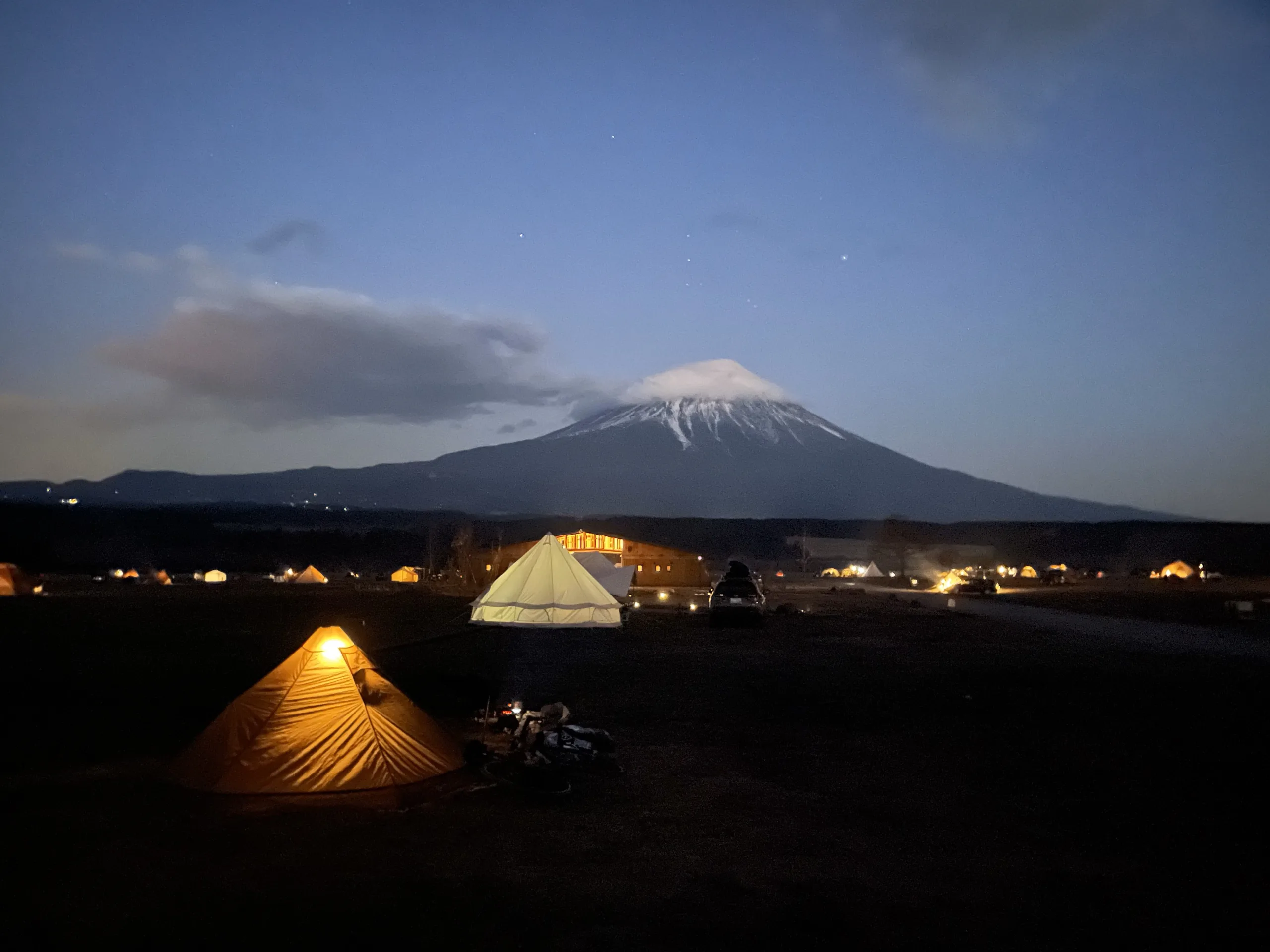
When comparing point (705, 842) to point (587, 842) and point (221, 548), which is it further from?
point (221, 548)

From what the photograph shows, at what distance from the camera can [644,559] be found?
56719 millimetres

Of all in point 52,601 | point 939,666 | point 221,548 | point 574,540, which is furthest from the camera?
point 221,548

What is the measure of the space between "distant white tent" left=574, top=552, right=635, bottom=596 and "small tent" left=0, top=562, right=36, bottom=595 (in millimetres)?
25034

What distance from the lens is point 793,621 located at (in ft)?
103

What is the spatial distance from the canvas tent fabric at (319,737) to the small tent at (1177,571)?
7627 cm

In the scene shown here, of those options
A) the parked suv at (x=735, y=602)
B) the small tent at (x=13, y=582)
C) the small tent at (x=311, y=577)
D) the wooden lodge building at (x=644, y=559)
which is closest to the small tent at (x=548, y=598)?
the parked suv at (x=735, y=602)

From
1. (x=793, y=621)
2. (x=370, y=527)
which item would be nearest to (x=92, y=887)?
(x=793, y=621)

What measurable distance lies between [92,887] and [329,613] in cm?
2826

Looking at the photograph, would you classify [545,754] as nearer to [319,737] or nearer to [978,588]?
[319,737]

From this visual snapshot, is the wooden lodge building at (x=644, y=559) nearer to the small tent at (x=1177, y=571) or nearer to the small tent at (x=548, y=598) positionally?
the small tent at (x=548, y=598)

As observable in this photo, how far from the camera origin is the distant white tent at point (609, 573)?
37.2 metres

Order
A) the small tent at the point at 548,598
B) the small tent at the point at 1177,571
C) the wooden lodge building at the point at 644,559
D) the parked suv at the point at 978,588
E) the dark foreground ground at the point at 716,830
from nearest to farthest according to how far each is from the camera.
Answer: the dark foreground ground at the point at 716,830
the small tent at the point at 548,598
the parked suv at the point at 978,588
the wooden lodge building at the point at 644,559
the small tent at the point at 1177,571

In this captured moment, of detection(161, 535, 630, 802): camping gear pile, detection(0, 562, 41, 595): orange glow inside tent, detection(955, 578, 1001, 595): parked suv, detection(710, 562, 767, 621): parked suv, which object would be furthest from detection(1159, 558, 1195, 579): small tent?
detection(161, 535, 630, 802): camping gear pile

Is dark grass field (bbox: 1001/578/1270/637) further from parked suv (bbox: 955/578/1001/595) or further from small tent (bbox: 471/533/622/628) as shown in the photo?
small tent (bbox: 471/533/622/628)
